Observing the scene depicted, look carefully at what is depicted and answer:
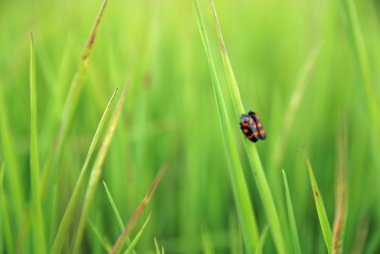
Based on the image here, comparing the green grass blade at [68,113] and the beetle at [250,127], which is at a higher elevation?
the green grass blade at [68,113]

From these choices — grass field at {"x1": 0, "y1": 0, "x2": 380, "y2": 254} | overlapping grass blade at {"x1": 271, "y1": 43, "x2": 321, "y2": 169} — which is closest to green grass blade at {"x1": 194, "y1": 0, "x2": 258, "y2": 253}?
grass field at {"x1": 0, "y1": 0, "x2": 380, "y2": 254}

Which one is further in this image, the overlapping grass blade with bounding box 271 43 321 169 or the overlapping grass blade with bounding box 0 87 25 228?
the overlapping grass blade with bounding box 271 43 321 169

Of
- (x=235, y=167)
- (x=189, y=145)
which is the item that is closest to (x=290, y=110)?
(x=189, y=145)

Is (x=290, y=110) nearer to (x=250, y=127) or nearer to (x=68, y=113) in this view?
(x=250, y=127)

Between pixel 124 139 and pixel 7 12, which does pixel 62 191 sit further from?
pixel 7 12

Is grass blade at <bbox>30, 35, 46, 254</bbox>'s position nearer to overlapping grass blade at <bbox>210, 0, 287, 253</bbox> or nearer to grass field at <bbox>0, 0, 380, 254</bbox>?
grass field at <bbox>0, 0, 380, 254</bbox>

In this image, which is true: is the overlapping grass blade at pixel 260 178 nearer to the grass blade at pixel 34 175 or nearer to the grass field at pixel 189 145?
the grass field at pixel 189 145

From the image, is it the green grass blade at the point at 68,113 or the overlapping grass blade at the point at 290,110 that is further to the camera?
the overlapping grass blade at the point at 290,110

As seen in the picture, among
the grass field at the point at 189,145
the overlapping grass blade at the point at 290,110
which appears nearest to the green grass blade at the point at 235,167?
the grass field at the point at 189,145
